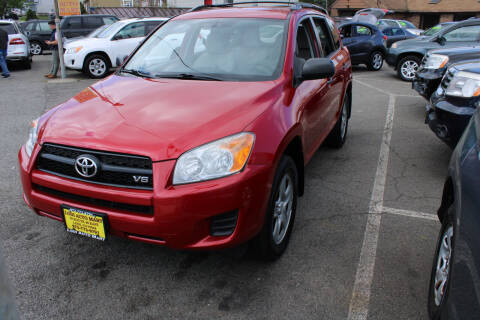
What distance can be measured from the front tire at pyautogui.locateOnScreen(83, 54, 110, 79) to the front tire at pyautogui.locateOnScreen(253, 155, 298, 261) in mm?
10249

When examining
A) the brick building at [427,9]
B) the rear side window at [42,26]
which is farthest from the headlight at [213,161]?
the brick building at [427,9]

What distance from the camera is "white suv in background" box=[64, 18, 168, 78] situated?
1167cm

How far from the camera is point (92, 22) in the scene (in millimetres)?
16656

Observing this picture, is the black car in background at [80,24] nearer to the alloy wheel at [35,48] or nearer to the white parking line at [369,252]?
the alloy wheel at [35,48]

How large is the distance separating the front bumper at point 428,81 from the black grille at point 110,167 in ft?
19.9

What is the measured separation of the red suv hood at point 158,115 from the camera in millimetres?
2486

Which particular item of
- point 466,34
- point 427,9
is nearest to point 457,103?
point 466,34

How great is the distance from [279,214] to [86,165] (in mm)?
1360

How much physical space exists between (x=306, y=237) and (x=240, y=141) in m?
1.27

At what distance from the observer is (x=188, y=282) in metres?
2.81

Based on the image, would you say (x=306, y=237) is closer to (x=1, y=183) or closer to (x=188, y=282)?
(x=188, y=282)

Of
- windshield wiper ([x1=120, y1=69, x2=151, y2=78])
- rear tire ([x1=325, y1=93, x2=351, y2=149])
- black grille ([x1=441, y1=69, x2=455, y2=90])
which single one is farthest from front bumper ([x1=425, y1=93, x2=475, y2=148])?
windshield wiper ([x1=120, y1=69, x2=151, y2=78])

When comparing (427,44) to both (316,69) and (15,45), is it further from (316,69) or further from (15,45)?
(15,45)

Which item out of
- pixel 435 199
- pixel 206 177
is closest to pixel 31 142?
pixel 206 177
